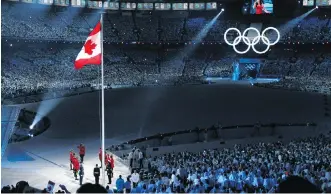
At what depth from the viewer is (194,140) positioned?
A: 121 ft

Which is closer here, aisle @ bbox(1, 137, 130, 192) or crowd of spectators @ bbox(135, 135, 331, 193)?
crowd of spectators @ bbox(135, 135, 331, 193)

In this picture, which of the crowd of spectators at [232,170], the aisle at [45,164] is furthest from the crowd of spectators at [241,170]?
the aisle at [45,164]

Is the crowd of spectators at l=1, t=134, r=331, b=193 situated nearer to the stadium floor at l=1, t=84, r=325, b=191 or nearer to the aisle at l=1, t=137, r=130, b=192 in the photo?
the aisle at l=1, t=137, r=130, b=192

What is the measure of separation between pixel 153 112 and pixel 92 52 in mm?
24626

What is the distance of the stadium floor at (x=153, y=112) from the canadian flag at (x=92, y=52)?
43.1 ft

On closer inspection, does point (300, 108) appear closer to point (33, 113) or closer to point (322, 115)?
point (322, 115)

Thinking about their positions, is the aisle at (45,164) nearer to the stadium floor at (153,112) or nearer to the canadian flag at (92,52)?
the stadium floor at (153,112)

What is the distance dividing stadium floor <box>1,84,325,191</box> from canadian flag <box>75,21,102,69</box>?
13.2 metres

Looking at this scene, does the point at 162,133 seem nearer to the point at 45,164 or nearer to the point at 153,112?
the point at 153,112

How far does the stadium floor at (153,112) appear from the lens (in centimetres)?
3437

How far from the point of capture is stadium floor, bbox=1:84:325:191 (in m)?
34.4

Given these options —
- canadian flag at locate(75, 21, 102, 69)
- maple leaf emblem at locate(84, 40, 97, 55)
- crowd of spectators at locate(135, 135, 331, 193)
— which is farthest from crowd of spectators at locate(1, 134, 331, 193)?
maple leaf emblem at locate(84, 40, 97, 55)

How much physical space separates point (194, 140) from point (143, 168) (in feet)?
34.3

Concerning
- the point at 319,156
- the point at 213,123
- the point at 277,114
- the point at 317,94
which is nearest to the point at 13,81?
the point at 213,123
